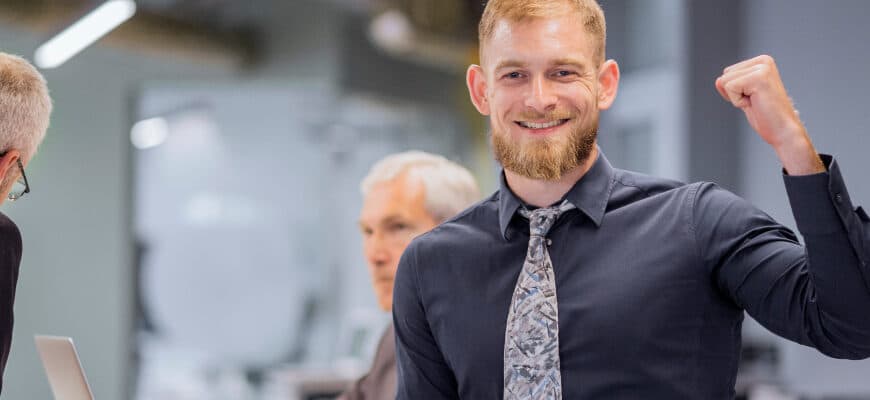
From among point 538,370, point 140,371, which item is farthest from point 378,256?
point 140,371

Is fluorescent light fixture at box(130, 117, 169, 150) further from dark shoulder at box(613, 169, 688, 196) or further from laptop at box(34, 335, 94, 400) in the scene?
dark shoulder at box(613, 169, 688, 196)

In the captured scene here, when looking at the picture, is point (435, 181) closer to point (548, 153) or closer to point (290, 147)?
point (548, 153)

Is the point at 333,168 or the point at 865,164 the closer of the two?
the point at 865,164

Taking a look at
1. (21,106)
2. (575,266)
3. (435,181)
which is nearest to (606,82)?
(575,266)

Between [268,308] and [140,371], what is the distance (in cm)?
141

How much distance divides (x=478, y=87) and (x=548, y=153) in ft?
0.70

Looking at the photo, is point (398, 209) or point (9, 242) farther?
point (398, 209)

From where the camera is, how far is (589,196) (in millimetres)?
1513

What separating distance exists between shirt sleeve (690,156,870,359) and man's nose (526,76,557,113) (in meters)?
0.25

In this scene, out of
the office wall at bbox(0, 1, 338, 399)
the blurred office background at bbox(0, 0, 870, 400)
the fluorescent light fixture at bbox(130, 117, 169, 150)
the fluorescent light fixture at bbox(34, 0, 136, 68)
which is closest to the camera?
the fluorescent light fixture at bbox(34, 0, 136, 68)

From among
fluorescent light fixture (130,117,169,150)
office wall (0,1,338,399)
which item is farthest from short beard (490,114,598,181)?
fluorescent light fixture (130,117,169,150)

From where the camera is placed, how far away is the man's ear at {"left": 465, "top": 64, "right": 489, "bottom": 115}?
5.29 ft

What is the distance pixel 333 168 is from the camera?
8.06 meters

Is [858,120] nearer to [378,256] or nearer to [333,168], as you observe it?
[378,256]
